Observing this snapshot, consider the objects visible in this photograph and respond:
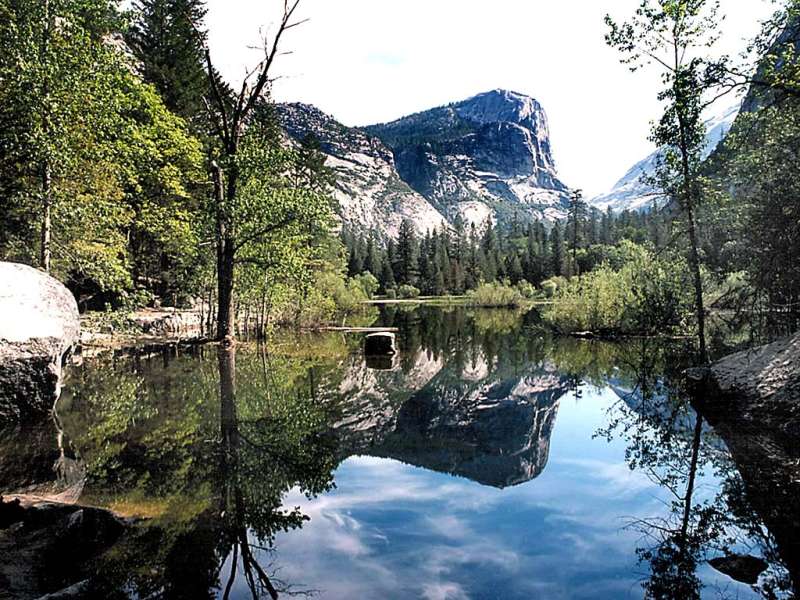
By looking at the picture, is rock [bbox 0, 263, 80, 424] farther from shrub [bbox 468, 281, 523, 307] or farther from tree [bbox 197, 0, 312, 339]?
shrub [bbox 468, 281, 523, 307]

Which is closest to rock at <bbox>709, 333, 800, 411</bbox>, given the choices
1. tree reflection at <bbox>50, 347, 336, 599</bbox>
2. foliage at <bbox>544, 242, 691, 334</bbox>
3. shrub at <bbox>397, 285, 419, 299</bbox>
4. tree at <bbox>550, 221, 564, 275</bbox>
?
tree reflection at <bbox>50, 347, 336, 599</bbox>

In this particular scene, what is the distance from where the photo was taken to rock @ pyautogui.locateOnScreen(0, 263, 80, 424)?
8383 mm

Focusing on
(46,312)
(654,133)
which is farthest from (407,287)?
(46,312)

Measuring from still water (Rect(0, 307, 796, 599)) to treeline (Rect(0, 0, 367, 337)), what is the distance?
5.06 metres

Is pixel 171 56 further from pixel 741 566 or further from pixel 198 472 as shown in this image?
pixel 741 566

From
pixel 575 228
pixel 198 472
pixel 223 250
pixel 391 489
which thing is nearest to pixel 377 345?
pixel 223 250

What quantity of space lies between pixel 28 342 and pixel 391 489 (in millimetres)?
6327

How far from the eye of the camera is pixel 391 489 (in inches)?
266

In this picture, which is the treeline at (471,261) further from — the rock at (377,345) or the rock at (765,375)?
the rock at (765,375)

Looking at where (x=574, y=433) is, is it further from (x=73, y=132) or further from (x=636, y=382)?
(x=73, y=132)

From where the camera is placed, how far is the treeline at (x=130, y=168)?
476 inches

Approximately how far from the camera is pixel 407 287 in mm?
103875

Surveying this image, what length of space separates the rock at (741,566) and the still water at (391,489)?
0.04 metres

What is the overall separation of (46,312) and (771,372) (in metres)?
13.5
